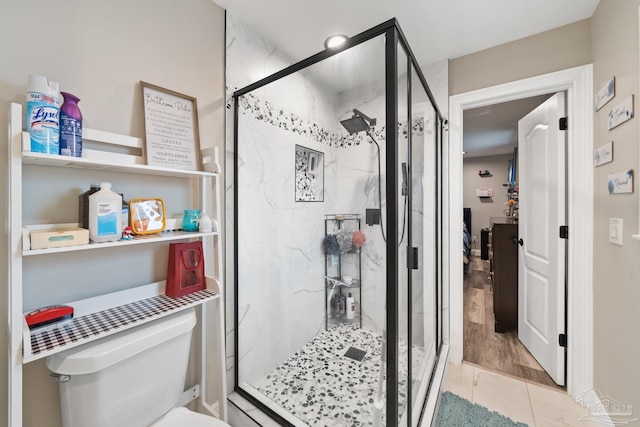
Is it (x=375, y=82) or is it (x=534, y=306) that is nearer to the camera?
(x=375, y=82)

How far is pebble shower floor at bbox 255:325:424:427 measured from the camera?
53.0 inches

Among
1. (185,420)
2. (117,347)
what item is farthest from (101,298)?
(185,420)

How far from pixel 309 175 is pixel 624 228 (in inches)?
64.2

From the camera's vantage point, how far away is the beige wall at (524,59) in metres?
1.65

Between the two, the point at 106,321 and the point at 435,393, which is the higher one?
the point at 106,321

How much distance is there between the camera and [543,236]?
6.42 feet

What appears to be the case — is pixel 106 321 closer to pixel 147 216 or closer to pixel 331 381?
pixel 147 216

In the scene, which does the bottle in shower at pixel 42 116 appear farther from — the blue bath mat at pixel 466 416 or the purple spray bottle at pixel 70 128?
the blue bath mat at pixel 466 416

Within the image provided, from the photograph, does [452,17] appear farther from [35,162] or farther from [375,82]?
[35,162]

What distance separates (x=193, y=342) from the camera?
1.38m

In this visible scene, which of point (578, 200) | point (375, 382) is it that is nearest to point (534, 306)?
point (578, 200)

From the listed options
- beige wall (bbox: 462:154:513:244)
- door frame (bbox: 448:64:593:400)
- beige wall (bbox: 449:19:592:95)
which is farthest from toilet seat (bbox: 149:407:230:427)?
beige wall (bbox: 462:154:513:244)

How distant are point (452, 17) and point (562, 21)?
725 mm

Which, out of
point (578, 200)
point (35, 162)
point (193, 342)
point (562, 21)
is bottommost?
point (193, 342)
